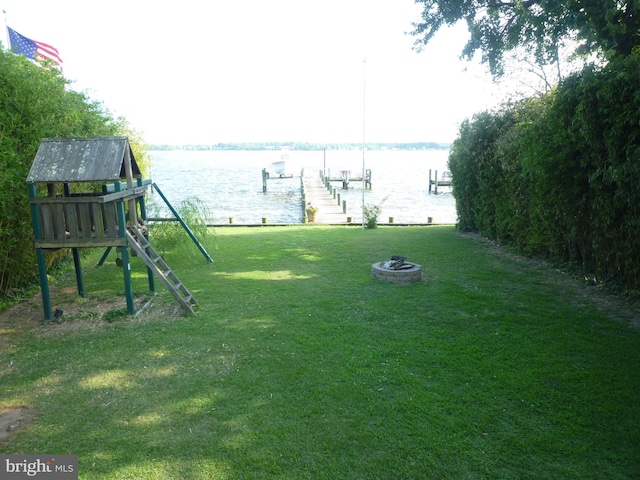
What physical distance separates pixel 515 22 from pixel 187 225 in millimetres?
10733

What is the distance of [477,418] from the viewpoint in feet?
13.5

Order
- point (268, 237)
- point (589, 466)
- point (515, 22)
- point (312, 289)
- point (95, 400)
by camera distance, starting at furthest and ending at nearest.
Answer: point (268, 237)
point (515, 22)
point (312, 289)
point (95, 400)
point (589, 466)

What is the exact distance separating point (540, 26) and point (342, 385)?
10.4 metres

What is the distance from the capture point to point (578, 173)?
7871 mm

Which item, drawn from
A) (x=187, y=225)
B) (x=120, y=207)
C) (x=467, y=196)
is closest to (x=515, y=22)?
(x=467, y=196)

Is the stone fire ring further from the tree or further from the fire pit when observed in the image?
the tree

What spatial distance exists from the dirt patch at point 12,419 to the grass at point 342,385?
0.14 m

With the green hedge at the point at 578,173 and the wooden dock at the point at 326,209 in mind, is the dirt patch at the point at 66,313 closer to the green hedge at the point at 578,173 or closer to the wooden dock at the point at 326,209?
the green hedge at the point at 578,173

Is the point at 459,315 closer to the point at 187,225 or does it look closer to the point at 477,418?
the point at 477,418

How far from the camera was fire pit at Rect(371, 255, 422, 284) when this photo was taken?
8.73 meters

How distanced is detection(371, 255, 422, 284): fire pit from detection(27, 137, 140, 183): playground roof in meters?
5.16

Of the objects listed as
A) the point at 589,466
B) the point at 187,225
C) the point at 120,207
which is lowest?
the point at 589,466

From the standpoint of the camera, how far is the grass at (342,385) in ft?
11.9

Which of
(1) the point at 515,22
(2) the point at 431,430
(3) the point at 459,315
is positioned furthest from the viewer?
(1) the point at 515,22
